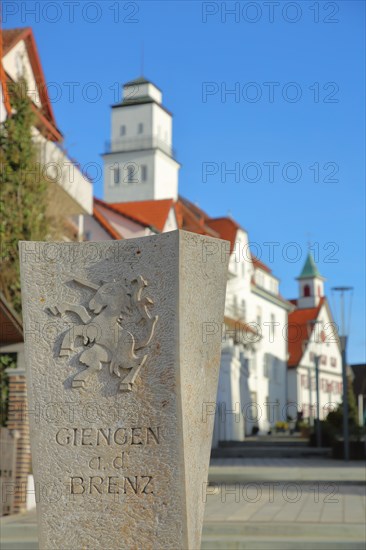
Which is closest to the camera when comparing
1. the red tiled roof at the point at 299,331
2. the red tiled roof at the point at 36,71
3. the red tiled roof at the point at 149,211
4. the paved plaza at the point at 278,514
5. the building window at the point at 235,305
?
the paved plaza at the point at 278,514

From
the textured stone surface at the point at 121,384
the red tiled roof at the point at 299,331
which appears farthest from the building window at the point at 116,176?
the textured stone surface at the point at 121,384

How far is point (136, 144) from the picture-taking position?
192 feet

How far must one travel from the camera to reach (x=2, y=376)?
50.1 feet

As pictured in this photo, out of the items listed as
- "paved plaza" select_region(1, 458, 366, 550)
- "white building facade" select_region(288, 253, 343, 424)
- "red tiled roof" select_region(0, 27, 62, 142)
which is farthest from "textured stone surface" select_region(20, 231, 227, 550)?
"white building facade" select_region(288, 253, 343, 424)

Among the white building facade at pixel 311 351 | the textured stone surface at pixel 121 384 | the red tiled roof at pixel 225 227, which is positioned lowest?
the textured stone surface at pixel 121 384

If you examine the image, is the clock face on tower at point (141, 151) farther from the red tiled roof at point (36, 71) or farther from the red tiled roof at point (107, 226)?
the red tiled roof at point (36, 71)

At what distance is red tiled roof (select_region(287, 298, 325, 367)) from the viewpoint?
77.0 metres

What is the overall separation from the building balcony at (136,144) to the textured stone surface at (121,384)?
52528 mm

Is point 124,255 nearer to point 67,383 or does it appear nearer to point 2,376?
point 67,383

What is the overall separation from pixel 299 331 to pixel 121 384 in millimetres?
73830

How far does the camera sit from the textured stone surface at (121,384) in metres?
5.65

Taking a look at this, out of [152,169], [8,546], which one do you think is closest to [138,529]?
[8,546]

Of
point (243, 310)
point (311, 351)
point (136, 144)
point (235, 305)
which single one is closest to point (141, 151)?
point (136, 144)

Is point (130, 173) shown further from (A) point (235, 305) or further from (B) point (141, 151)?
(A) point (235, 305)
